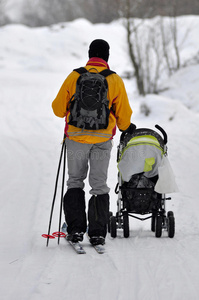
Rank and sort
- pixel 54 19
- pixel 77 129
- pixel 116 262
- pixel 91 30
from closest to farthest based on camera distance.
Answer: pixel 116 262 < pixel 77 129 < pixel 91 30 < pixel 54 19

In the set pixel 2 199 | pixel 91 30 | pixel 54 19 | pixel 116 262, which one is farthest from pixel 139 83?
pixel 54 19

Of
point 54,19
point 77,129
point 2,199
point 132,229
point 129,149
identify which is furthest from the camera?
point 54,19

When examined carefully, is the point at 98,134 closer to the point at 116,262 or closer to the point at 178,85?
the point at 116,262

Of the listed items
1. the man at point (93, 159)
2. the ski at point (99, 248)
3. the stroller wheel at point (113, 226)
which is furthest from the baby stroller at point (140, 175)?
the ski at point (99, 248)

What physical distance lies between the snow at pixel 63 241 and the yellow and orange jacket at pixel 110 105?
0.95 m

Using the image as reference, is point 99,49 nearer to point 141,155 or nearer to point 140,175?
point 141,155

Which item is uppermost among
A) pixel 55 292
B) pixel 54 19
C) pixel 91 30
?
pixel 54 19

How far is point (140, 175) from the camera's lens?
173 inches

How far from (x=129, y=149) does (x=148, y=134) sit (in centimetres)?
25

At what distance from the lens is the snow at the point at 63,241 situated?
282cm

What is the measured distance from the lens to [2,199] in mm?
5996

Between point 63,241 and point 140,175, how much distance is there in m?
0.97

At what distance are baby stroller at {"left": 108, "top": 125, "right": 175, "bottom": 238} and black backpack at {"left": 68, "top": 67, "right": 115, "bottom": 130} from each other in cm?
65

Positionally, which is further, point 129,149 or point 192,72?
point 192,72
